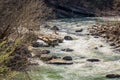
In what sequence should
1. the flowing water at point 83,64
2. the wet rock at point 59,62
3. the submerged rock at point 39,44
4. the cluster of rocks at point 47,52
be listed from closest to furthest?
the flowing water at point 83,64
the wet rock at point 59,62
the cluster of rocks at point 47,52
the submerged rock at point 39,44

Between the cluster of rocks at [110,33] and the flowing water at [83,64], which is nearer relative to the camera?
the flowing water at [83,64]

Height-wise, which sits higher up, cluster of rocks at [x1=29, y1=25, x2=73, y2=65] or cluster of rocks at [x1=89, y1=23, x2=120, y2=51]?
cluster of rocks at [x1=29, y1=25, x2=73, y2=65]

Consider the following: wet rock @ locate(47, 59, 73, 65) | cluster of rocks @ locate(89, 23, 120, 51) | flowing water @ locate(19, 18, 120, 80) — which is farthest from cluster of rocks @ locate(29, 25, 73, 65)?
cluster of rocks @ locate(89, 23, 120, 51)

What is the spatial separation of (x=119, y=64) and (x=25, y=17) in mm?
4053

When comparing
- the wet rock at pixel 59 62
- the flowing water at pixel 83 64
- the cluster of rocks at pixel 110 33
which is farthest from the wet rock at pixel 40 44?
the cluster of rocks at pixel 110 33

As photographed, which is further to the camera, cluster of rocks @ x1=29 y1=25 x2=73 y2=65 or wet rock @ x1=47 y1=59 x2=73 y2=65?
cluster of rocks @ x1=29 y1=25 x2=73 y2=65

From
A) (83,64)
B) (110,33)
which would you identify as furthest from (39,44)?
(110,33)

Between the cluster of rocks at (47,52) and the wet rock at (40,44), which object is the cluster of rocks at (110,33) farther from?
the wet rock at (40,44)

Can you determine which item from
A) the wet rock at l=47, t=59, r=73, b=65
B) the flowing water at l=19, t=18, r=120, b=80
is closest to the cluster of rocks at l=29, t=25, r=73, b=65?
the wet rock at l=47, t=59, r=73, b=65

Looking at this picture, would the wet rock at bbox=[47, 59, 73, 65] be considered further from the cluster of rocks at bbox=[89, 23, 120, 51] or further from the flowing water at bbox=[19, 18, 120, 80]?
the cluster of rocks at bbox=[89, 23, 120, 51]

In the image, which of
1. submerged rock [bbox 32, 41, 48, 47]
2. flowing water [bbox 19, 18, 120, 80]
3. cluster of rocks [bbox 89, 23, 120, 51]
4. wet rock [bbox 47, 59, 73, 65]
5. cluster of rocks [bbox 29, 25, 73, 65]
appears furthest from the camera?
cluster of rocks [bbox 89, 23, 120, 51]

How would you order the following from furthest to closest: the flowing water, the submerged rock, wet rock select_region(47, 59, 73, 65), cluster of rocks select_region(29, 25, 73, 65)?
the submerged rock → cluster of rocks select_region(29, 25, 73, 65) → wet rock select_region(47, 59, 73, 65) → the flowing water

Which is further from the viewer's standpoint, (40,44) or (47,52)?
(40,44)

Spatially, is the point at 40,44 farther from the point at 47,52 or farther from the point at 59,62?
→ the point at 59,62
